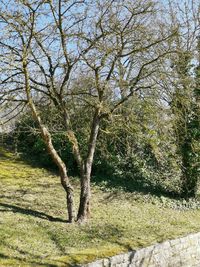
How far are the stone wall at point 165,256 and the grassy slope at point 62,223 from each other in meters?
0.23

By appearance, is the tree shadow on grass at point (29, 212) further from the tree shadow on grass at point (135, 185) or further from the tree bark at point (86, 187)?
the tree shadow on grass at point (135, 185)

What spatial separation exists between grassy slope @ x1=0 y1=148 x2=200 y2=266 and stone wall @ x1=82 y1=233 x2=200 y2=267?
0.23 m

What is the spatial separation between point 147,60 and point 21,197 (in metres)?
5.56

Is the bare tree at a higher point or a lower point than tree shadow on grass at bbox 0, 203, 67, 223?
higher

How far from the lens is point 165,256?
9.19m

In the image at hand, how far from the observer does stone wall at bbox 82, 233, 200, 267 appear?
26.5ft

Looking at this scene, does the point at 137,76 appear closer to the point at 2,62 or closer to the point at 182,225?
the point at 2,62

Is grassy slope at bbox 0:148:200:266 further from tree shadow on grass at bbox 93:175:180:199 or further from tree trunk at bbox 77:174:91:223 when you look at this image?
tree shadow on grass at bbox 93:175:180:199

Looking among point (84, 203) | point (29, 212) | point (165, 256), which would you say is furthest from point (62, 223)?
point (165, 256)

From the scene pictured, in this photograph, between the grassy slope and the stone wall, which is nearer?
the grassy slope

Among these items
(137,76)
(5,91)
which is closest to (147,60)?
(137,76)

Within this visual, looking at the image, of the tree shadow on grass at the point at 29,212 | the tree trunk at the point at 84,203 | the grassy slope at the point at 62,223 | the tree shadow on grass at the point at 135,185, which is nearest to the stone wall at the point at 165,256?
the grassy slope at the point at 62,223

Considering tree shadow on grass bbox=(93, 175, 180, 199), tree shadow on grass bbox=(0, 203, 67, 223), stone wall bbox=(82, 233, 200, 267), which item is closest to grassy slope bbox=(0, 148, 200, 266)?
tree shadow on grass bbox=(0, 203, 67, 223)

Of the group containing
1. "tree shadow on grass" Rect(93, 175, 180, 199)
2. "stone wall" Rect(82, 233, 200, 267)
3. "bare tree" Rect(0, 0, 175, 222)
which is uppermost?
"bare tree" Rect(0, 0, 175, 222)
